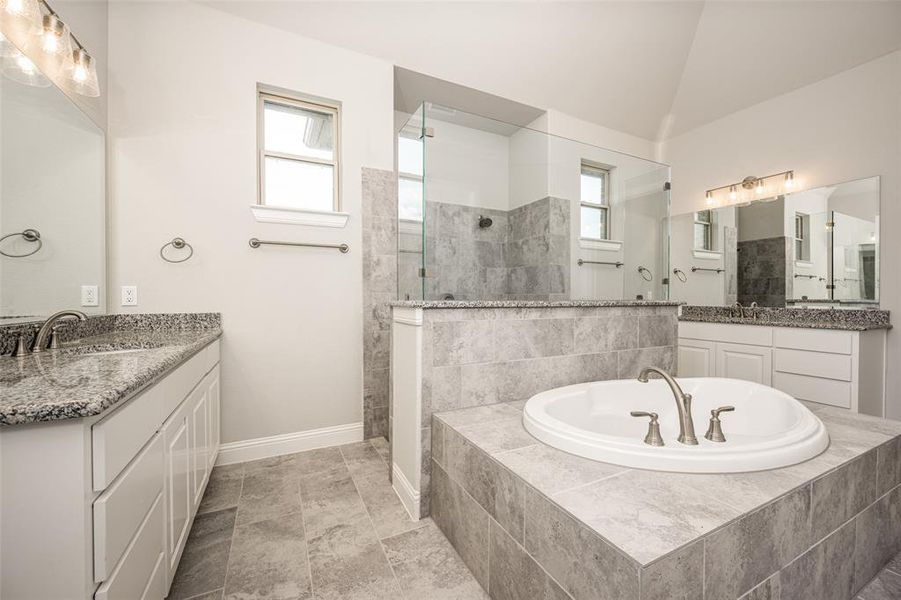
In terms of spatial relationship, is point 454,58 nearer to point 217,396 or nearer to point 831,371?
point 217,396

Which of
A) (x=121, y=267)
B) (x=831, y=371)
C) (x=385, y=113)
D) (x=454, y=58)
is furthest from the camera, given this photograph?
(x=454, y=58)

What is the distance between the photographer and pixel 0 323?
1215mm

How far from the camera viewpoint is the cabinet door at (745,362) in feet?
9.23

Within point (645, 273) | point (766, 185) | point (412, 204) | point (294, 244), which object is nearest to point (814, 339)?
point (645, 273)

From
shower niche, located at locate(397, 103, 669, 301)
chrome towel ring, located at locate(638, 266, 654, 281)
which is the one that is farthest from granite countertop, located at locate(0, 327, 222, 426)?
chrome towel ring, located at locate(638, 266, 654, 281)

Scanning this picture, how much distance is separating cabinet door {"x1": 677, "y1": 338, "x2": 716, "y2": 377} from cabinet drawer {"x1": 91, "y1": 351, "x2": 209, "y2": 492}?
150 inches

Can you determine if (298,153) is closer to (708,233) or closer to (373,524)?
(373,524)

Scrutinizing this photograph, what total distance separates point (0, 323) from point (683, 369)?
174 inches

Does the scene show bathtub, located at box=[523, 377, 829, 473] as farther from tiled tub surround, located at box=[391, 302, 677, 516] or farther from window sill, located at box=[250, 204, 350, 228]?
window sill, located at box=[250, 204, 350, 228]

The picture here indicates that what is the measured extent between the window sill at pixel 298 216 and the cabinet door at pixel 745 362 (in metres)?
3.30

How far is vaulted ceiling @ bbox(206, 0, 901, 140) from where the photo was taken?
2520 millimetres

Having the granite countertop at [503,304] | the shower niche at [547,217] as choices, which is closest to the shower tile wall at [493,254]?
the shower niche at [547,217]

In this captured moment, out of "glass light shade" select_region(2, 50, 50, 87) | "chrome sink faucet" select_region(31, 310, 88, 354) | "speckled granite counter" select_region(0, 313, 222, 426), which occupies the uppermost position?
"glass light shade" select_region(2, 50, 50, 87)

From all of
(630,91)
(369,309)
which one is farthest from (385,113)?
(630,91)
